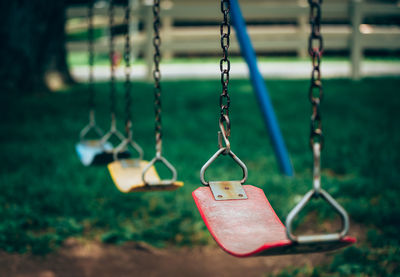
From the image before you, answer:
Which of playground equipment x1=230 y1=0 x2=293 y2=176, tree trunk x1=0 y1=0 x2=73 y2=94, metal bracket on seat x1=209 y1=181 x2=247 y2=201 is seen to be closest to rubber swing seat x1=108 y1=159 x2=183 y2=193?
metal bracket on seat x1=209 y1=181 x2=247 y2=201

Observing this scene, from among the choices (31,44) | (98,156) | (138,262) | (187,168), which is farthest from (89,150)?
(31,44)

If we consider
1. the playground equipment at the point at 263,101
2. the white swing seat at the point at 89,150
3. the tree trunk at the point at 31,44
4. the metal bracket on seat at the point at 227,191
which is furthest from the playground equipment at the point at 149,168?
the tree trunk at the point at 31,44

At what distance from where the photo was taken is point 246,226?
157 centimetres

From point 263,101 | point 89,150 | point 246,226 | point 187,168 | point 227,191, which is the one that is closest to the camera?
point 246,226

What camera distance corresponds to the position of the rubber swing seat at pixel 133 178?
2.03 meters

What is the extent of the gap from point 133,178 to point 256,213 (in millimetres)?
791

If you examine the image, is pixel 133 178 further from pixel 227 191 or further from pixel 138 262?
pixel 138 262

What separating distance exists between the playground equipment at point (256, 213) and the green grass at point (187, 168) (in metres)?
1.08

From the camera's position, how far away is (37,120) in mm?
5754

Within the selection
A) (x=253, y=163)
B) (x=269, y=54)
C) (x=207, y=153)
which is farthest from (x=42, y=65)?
(x=269, y=54)

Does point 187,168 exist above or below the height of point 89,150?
below

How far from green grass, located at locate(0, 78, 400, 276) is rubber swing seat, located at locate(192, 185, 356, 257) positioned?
108 centimetres

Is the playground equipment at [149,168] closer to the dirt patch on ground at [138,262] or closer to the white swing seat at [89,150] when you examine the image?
the white swing seat at [89,150]

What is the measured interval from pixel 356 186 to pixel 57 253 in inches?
86.9
